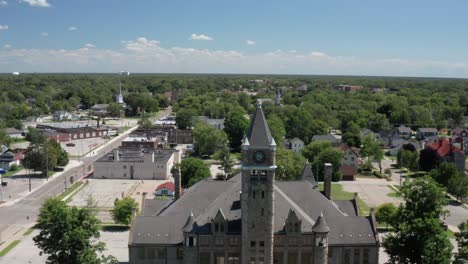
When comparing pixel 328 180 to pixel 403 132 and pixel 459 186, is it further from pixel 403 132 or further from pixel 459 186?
pixel 403 132

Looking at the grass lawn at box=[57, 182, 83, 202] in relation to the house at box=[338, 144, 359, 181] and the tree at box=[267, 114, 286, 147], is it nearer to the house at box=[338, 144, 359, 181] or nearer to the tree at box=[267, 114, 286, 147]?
the tree at box=[267, 114, 286, 147]

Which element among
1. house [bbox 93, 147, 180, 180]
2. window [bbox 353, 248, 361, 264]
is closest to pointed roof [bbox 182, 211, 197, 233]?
window [bbox 353, 248, 361, 264]

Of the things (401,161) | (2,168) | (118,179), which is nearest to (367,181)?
(401,161)

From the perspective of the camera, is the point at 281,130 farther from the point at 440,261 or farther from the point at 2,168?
the point at 440,261

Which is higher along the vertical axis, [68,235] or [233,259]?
[68,235]

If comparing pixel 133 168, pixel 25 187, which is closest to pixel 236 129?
pixel 133 168

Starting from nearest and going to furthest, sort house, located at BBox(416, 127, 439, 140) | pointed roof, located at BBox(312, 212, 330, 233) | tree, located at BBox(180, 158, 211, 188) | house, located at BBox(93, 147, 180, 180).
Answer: pointed roof, located at BBox(312, 212, 330, 233) → tree, located at BBox(180, 158, 211, 188) → house, located at BBox(93, 147, 180, 180) → house, located at BBox(416, 127, 439, 140)

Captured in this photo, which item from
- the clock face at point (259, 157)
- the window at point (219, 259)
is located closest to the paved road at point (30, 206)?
the window at point (219, 259)
